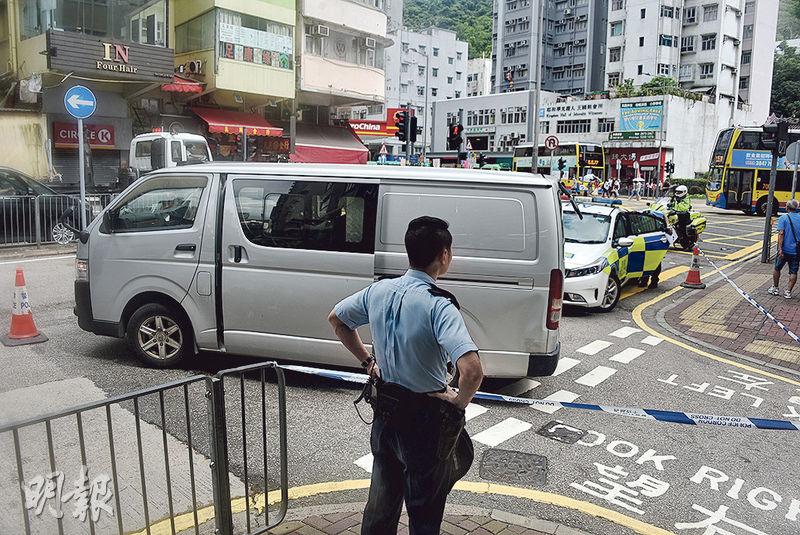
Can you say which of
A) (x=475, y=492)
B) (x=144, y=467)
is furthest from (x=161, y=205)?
(x=475, y=492)

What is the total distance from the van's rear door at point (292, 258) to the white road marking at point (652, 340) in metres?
4.45

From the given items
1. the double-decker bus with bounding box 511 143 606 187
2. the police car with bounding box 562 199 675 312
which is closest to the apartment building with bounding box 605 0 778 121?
the double-decker bus with bounding box 511 143 606 187

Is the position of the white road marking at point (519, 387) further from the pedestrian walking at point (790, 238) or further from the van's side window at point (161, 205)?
the pedestrian walking at point (790, 238)

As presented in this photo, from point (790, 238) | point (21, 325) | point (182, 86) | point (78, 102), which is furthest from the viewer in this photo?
point (182, 86)

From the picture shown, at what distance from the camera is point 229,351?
20.4 ft

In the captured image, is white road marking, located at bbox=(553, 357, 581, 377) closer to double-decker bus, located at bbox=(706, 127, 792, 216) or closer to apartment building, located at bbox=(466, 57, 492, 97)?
double-decker bus, located at bbox=(706, 127, 792, 216)

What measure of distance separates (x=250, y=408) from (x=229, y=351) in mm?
924

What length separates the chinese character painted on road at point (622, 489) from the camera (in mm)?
4252

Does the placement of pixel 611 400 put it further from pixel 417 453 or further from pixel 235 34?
pixel 235 34

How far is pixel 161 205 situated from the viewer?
6.36 meters

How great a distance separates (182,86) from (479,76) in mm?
90113

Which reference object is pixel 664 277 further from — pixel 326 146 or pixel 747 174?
pixel 747 174

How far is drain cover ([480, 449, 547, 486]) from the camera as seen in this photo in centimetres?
451

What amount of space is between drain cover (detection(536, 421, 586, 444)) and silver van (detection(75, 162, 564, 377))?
473 millimetres
